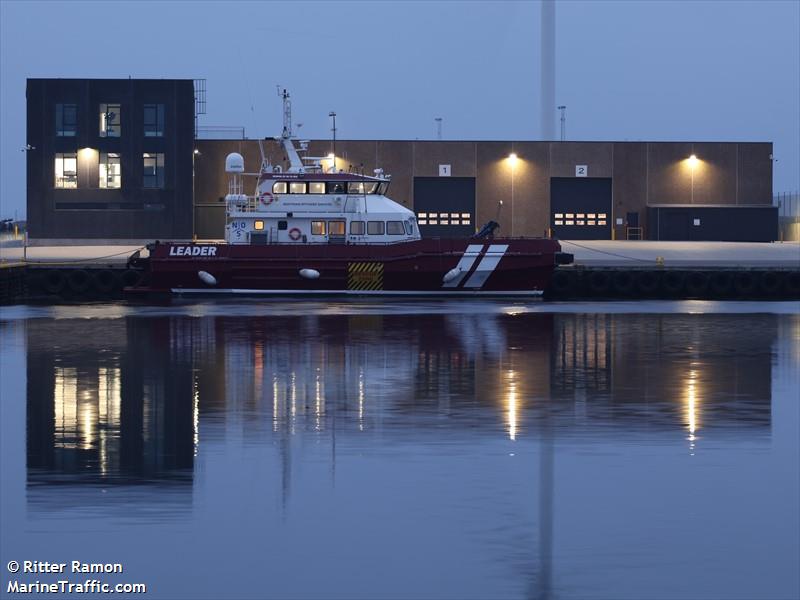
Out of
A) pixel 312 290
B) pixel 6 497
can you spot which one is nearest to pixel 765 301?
pixel 312 290

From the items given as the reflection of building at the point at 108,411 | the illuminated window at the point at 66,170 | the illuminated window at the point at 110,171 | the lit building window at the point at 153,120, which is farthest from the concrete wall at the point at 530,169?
the reflection of building at the point at 108,411

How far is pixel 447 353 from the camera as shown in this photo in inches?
982

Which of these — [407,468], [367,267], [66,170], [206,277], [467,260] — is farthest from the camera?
[66,170]

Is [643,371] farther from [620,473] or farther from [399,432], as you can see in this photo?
[620,473]

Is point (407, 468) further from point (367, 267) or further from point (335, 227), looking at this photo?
point (335, 227)

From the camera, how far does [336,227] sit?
42375mm

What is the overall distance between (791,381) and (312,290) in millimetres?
22844

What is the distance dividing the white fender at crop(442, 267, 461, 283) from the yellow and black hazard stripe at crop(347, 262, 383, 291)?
6.62ft

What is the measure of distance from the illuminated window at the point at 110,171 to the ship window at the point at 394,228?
31.3 metres

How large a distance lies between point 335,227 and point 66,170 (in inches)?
1271

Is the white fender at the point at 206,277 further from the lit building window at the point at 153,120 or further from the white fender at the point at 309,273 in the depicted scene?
the lit building window at the point at 153,120

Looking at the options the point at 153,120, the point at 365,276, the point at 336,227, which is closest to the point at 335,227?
the point at 336,227

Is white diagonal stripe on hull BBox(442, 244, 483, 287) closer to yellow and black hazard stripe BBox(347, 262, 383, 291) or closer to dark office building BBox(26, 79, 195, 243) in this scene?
yellow and black hazard stripe BBox(347, 262, 383, 291)

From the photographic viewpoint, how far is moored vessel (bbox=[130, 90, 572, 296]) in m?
41.4
